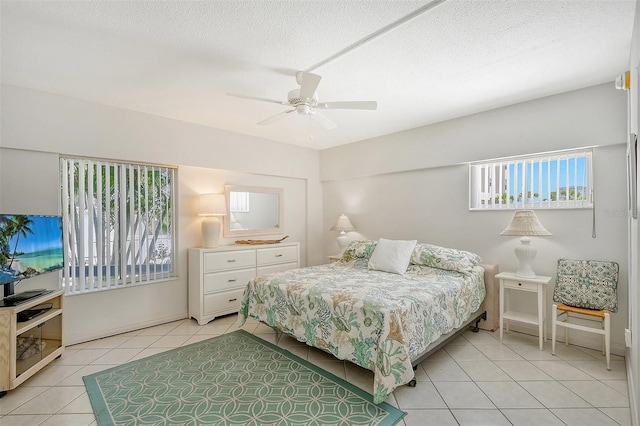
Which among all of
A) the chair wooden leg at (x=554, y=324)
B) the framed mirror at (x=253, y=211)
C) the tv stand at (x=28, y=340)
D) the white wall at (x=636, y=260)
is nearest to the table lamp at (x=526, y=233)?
the chair wooden leg at (x=554, y=324)

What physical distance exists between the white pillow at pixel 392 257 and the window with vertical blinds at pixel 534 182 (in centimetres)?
106

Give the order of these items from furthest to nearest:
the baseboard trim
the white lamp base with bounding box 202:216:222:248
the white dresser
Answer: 1. the white lamp base with bounding box 202:216:222:248
2. the white dresser
3. the baseboard trim

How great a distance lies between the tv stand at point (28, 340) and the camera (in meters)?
2.08

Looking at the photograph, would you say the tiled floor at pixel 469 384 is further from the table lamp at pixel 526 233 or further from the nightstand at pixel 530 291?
the table lamp at pixel 526 233

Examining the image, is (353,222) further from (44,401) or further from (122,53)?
(44,401)

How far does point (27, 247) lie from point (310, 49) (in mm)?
2803

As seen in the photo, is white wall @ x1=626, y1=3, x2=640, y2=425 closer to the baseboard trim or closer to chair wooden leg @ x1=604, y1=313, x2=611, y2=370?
chair wooden leg @ x1=604, y1=313, x2=611, y2=370

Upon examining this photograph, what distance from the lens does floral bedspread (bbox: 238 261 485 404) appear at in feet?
6.63

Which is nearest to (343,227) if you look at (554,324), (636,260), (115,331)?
(554,324)

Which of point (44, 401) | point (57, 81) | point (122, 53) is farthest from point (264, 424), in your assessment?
point (57, 81)

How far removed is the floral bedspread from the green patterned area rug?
21cm

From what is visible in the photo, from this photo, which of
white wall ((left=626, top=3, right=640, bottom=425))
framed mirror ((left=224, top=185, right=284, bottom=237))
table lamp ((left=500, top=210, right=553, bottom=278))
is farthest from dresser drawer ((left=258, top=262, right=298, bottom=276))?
white wall ((left=626, top=3, right=640, bottom=425))

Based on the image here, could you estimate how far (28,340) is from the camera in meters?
2.46

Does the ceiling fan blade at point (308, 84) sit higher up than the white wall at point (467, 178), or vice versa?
the ceiling fan blade at point (308, 84)
